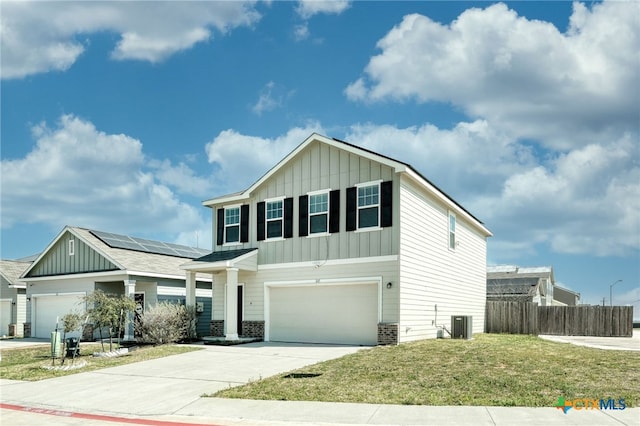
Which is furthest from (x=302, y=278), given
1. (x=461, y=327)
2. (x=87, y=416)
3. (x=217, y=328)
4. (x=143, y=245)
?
(x=143, y=245)

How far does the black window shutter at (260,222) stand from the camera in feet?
77.5

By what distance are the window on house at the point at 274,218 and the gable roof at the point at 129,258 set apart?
19.5 feet

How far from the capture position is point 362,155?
20.7 m

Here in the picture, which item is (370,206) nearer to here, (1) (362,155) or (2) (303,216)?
(1) (362,155)

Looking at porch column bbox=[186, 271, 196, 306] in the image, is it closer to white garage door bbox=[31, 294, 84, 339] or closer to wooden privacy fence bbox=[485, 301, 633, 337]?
white garage door bbox=[31, 294, 84, 339]

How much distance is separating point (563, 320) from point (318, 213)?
15720 millimetres

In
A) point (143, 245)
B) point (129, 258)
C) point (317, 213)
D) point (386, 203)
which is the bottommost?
point (129, 258)

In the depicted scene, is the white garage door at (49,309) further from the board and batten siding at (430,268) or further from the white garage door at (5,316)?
the board and batten siding at (430,268)

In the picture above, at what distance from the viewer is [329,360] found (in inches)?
622

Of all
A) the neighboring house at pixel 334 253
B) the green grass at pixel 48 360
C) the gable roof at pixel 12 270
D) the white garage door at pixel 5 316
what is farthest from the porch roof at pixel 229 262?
the white garage door at pixel 5 316

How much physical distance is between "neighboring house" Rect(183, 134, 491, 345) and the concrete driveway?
7.79 feet

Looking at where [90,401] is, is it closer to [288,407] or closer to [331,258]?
[288,407]

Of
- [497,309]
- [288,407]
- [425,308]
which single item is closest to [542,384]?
[288,407]

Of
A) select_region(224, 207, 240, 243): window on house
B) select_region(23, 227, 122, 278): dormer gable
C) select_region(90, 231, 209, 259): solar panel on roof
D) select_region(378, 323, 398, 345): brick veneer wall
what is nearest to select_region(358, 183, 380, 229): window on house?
select_region(378, 323, 398, 345): brick veneer wall
